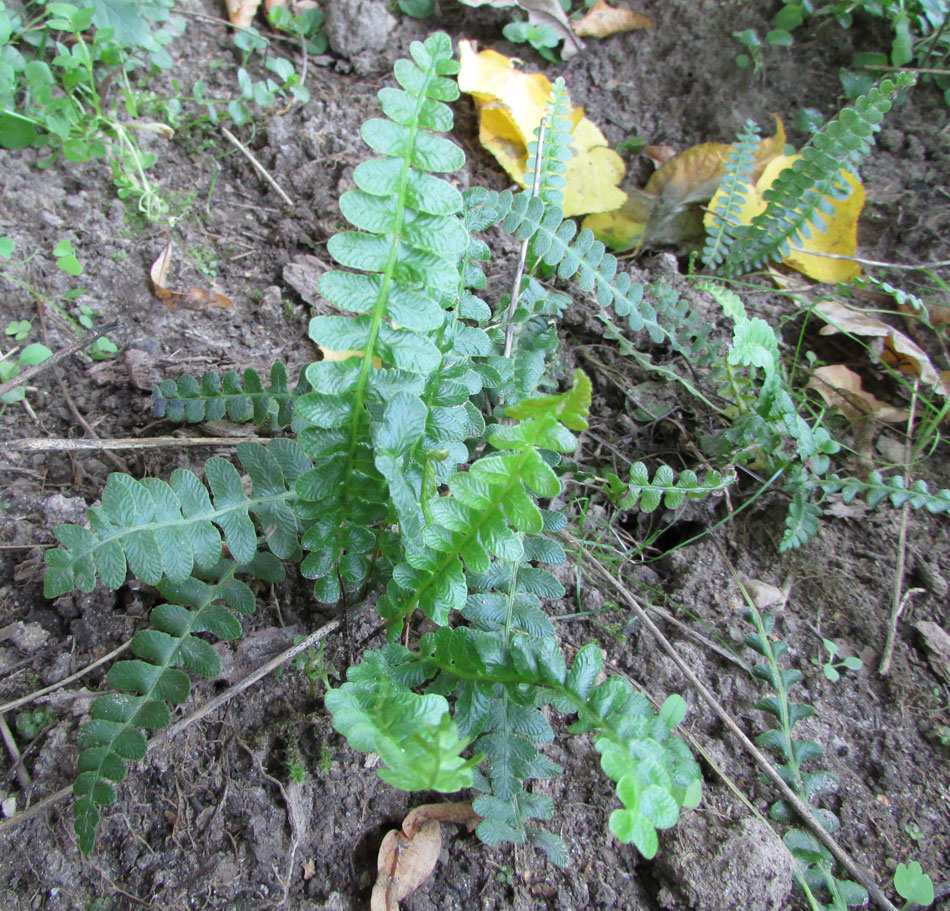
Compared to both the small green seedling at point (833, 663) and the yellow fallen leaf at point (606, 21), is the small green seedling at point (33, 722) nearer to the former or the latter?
the small green seedling at point (833, 663)

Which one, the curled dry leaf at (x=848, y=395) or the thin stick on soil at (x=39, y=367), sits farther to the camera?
the curled dry leaf at (x=848, y=395)

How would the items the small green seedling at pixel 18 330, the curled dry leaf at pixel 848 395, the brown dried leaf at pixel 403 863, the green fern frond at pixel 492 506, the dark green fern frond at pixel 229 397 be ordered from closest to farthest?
the green fern frond at pixel 492 506 → the brown dried leaf at pixel 403 863 → the dark green fern frond at pixel 229 397 → the small green seedling at pixel 18 330 → the curled dry leaf at pixel 848 395

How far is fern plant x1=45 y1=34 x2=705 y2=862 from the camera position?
1.18 metres

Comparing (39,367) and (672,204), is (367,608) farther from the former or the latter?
(672,204)

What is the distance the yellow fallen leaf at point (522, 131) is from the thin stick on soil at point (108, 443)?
1477mm

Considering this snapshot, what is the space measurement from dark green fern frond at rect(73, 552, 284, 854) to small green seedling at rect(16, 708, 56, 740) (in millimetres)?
176

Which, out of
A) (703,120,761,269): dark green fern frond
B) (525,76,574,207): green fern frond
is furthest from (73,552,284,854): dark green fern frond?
(703,120,761,269): dark green fern frond

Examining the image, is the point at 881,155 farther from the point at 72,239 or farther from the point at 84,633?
the point at 84,633

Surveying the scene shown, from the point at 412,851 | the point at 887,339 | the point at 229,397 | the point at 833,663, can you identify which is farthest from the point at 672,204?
the point at 412,851

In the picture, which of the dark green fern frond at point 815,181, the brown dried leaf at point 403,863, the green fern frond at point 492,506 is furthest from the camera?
the dark green fern frond at point 815,181

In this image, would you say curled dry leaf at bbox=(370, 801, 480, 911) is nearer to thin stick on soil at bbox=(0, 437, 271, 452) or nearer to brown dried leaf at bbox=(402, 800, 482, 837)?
brown dried leaf at bbox=(402, 800, 482, 837)

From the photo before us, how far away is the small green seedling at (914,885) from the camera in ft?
4.78

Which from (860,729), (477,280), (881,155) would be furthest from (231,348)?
(881,155)

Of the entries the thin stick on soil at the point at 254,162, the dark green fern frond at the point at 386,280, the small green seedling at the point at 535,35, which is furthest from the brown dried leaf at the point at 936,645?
the small green seedling at the point at 535,35
